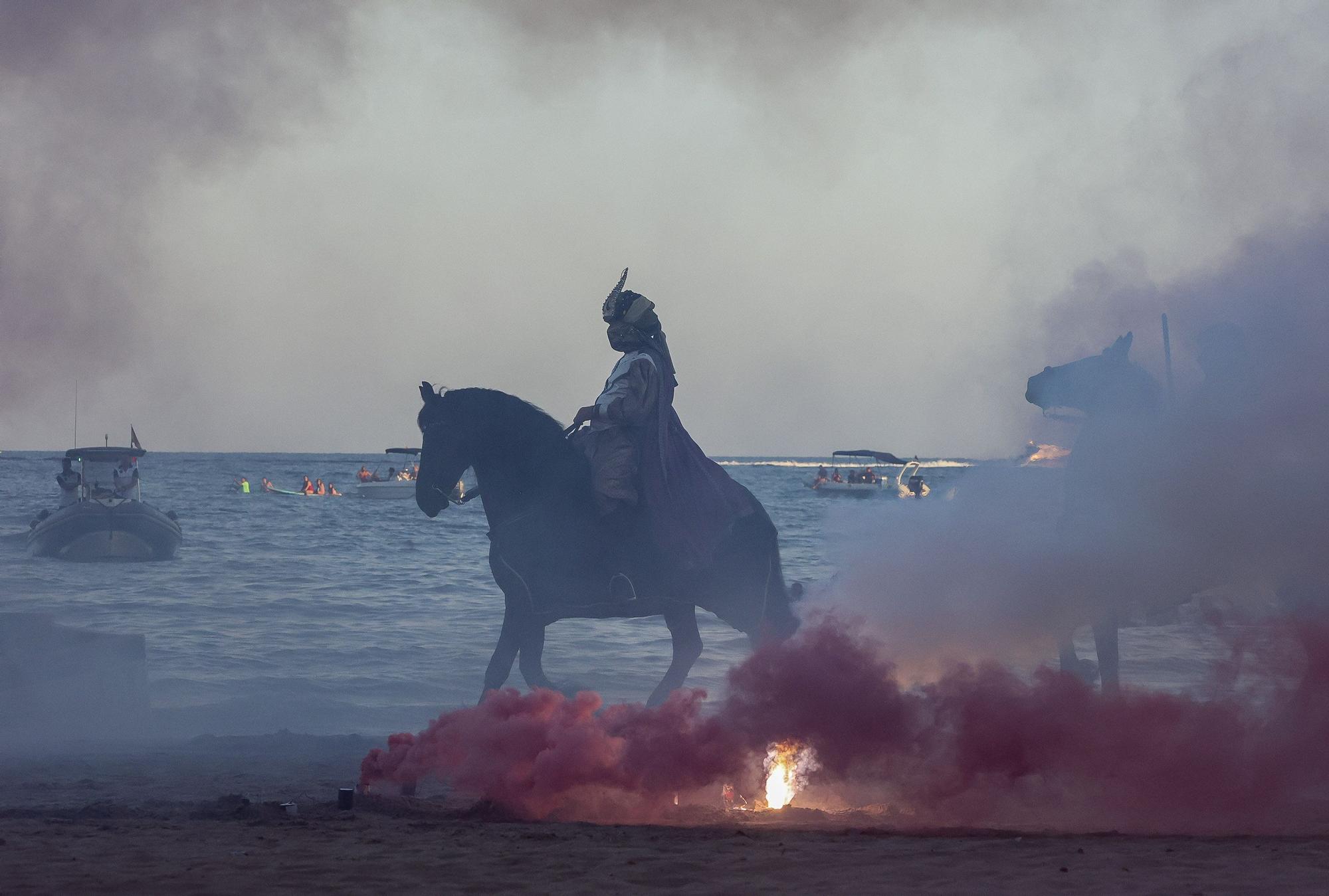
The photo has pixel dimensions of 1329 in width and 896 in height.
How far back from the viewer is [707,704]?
45.9 ft

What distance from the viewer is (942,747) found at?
349 inches

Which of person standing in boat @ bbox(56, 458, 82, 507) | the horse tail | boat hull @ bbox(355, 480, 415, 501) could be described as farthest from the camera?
boat hull @ bbox(355, 480, 415, 501)

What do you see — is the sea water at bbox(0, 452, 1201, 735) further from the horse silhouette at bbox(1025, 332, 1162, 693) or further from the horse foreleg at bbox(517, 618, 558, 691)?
the horse foreleg at bbox(517, 618, 558, 691)

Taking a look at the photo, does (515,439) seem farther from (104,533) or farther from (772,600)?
(104,533)

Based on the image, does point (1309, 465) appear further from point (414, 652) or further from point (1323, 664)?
point (414, 652)

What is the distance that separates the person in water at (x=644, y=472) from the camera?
9.67 m


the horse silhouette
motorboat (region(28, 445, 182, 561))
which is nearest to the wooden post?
the horse silhouette

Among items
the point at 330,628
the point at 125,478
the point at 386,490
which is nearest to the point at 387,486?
the point at 386,490

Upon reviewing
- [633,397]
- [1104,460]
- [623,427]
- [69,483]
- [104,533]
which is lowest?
[104,533]

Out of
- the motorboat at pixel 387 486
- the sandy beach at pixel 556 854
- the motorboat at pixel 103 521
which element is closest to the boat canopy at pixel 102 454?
the motorboat at pixel 103 521

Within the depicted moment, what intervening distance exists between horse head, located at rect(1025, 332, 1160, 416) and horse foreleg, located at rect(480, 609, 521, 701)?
5.73 m

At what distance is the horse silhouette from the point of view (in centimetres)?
1121

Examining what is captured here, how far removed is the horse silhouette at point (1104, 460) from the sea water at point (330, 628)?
2.24 meters

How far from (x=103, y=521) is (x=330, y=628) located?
1977 centimetres
